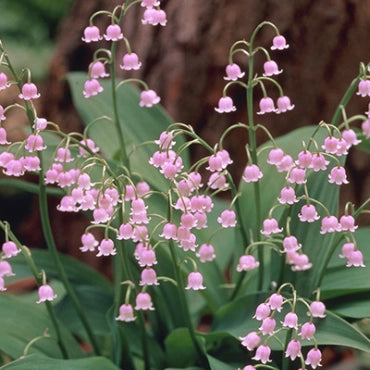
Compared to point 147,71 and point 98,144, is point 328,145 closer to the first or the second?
point 98,144

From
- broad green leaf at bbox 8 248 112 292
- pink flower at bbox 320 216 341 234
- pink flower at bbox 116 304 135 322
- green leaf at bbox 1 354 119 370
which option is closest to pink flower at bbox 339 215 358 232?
pink flower at bbox 320 216 341 234

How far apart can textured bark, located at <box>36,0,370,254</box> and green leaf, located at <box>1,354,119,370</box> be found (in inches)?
57.9

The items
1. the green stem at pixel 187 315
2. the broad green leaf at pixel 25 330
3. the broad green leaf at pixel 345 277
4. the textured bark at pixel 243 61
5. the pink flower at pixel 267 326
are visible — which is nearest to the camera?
the pink flower at pixel 267 326

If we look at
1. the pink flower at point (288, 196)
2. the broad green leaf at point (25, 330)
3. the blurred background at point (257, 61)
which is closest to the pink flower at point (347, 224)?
the pink flower at point (288, 196)

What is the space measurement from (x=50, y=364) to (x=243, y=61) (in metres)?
1.67

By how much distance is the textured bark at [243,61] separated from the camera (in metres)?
3.30

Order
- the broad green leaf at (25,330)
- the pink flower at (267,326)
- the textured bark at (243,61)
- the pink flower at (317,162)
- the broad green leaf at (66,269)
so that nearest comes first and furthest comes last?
the pink flower at (267,326) < the pink flower at (317,162) < the broad green leaf at (25,330) < the broad green leaf at (66,269) < the textured bark at (243,61)

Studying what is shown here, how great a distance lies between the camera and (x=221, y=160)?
1.90 m

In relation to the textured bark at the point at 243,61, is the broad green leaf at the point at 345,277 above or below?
below

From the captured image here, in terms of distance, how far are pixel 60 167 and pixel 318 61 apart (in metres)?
1.55

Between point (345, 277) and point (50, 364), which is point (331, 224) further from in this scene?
point (50, 364)

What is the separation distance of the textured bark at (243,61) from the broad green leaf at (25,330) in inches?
46.6

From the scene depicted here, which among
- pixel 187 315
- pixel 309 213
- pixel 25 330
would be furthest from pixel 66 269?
pixel 309 213

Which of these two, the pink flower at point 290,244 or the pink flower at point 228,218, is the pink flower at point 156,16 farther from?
the pink flower at point 290,244
